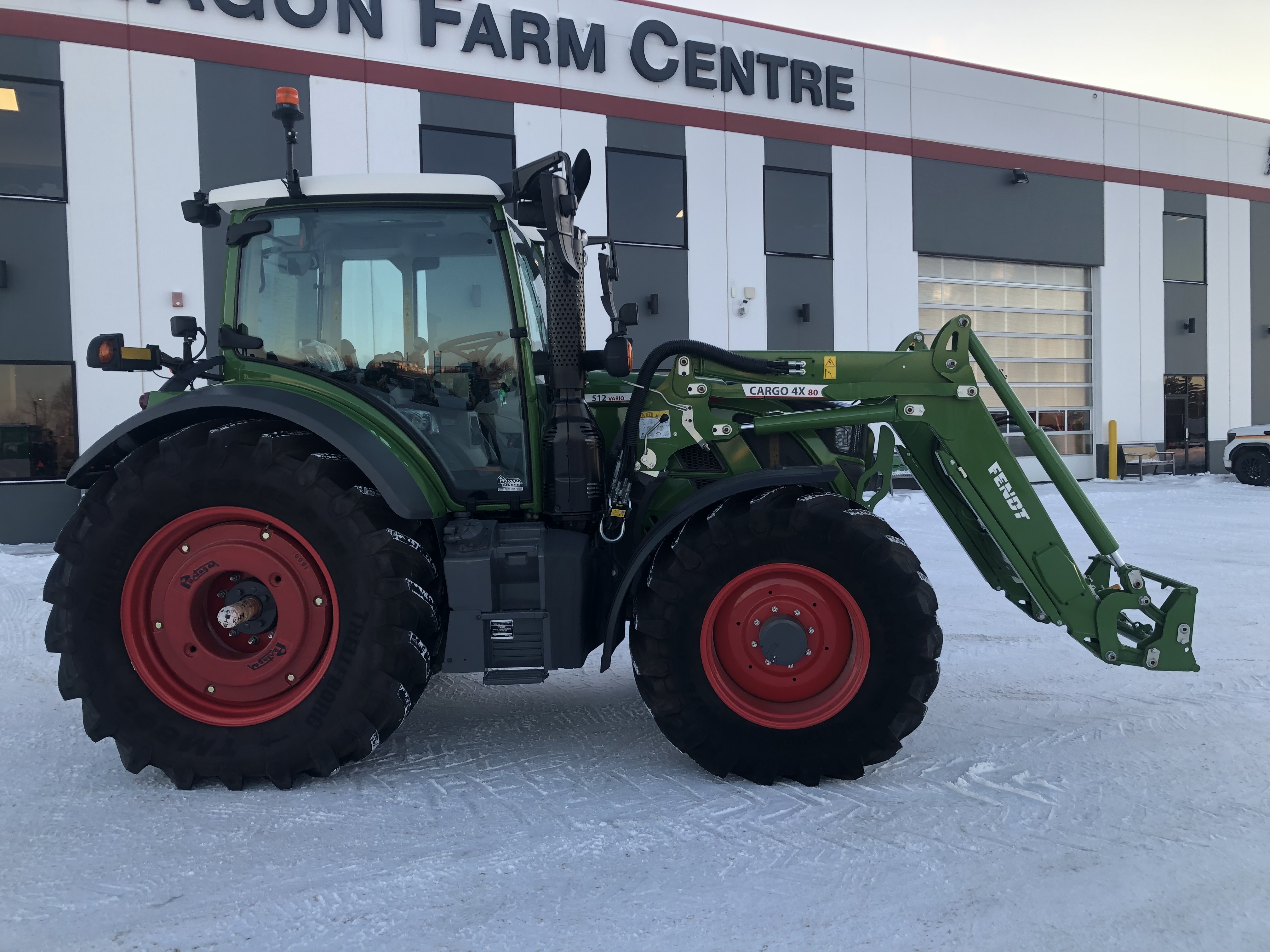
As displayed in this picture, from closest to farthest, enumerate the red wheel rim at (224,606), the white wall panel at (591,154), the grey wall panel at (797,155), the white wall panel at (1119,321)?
the red wheel rim at (224,606) < the white wall panel at (591,154) < the grey wall panel at (797,155) < the white wall panel at (1119,321)

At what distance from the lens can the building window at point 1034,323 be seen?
1602cm

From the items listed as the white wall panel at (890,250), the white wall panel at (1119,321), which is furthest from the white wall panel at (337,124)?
the white wall panel at (1119,321)

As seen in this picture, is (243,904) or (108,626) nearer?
→ (243,904)

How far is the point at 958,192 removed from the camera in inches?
610

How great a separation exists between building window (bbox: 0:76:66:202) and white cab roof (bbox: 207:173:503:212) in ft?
29.1

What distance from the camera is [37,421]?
10312 mm

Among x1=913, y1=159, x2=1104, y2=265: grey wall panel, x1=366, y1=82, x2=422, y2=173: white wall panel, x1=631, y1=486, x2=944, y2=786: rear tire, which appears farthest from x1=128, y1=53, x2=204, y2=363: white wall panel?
x1=913, y1=159, x2=1104, y2=265: grey wall panel

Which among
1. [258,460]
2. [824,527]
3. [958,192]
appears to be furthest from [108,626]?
[958,192]

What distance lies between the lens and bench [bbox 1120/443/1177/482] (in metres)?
17.7

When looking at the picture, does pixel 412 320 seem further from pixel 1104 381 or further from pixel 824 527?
pixel 1104 381

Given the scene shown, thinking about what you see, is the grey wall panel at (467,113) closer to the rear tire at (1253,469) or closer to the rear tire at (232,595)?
the rear tire at (232,595)

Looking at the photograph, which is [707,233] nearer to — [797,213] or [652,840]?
[797,213]

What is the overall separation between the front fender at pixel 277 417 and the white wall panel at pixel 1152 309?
18820 mm

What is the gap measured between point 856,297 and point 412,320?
1233 cm
